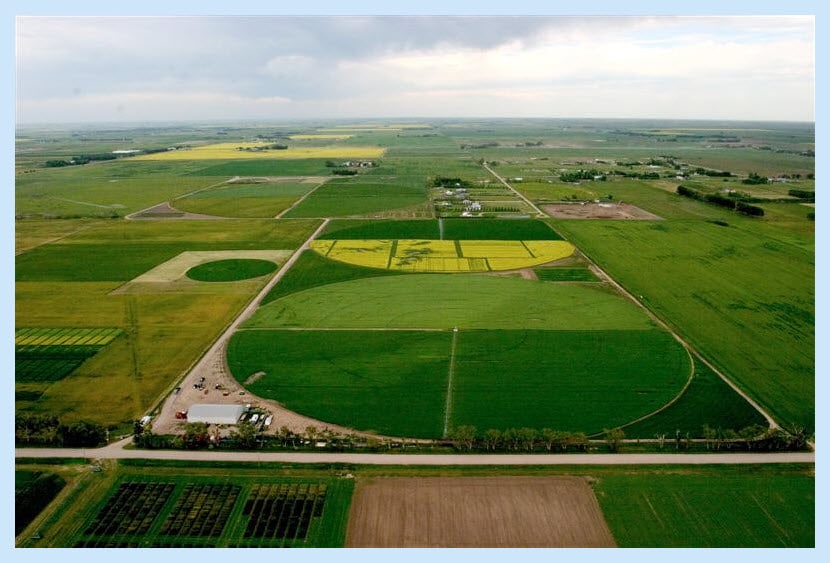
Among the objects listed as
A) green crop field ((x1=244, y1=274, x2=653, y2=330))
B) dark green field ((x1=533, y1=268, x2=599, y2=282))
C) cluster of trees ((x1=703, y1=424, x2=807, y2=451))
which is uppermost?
dark green field ((x1=533, y1=268, x2=599, y2=282))

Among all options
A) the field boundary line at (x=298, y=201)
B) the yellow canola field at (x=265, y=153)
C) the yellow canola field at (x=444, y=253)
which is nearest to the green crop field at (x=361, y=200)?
the field boundary line at (x=298, y=201)

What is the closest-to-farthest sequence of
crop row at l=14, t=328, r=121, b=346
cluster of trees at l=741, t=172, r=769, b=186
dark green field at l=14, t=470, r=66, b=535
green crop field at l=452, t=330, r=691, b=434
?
dark green field at l=14, t=470, r=66, b=535, green crop field at l=452, t=330, r=691, b=434, crop row at l=14, t=328, r=121, b=346, cluster of trees at l=741, t=172, r=769, b=186

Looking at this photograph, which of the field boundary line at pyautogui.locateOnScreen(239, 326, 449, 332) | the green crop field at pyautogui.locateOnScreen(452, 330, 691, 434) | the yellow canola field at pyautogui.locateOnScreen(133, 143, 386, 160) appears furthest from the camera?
the yellow canola field at pyautogui.locateOnScreen(133, 143, 386, 160)

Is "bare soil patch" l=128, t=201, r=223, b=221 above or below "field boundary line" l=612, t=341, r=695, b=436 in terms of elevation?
above

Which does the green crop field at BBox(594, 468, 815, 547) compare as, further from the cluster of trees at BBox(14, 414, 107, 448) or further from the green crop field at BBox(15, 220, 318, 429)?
the green crop field at BBox(15, 220, 318, 429)

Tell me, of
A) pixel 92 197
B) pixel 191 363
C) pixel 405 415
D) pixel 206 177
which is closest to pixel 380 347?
pixel 405 415

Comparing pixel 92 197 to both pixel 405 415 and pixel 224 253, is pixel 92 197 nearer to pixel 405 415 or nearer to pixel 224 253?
pixel 224 253

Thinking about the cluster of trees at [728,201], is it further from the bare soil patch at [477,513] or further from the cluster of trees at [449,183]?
the bare soil patch at [477,513]

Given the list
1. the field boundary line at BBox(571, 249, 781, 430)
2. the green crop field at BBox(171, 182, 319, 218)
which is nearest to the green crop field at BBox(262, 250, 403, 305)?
the field boundary line at BBox(571, 249, 781, 430)
